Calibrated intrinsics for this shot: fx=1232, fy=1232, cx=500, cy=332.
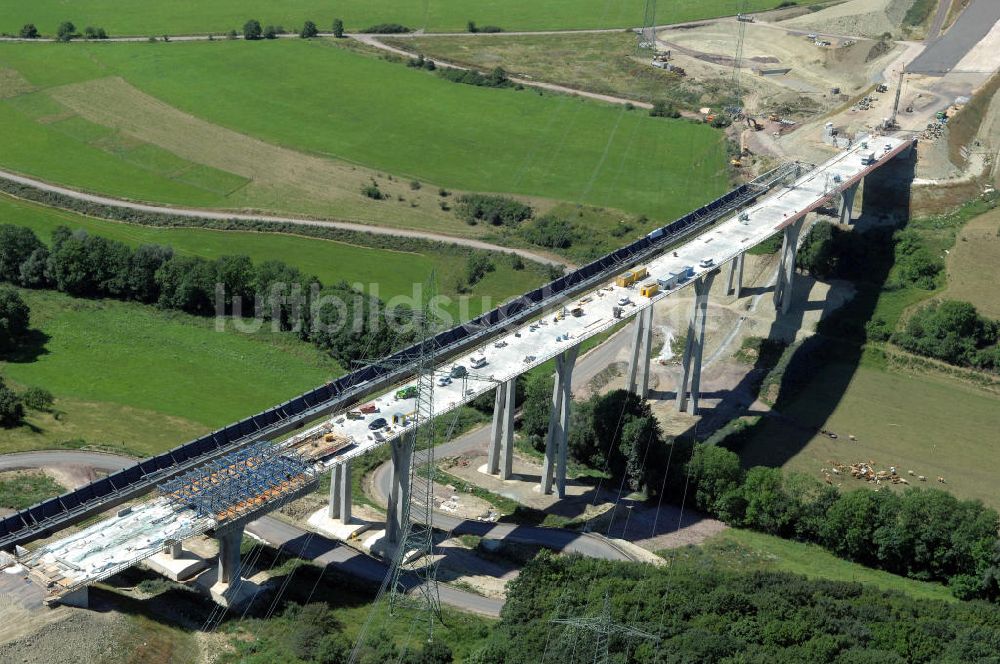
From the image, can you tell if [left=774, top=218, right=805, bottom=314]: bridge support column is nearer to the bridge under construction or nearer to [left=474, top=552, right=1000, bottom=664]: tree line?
the bridge under construction

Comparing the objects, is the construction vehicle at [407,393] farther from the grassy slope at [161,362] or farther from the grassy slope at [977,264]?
the grassy slope at [977,264]

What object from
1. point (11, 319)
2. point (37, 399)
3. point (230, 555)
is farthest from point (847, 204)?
point (230, 555)

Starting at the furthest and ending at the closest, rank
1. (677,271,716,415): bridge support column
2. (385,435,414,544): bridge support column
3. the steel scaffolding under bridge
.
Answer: (677,271,716,415): bridge support column
(385,435,414,544): bridge support column
the steel scaffolding under bridge

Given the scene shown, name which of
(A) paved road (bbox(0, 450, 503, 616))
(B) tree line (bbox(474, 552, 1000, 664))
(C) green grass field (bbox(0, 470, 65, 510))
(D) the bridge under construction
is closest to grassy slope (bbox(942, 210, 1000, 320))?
(D) the bridge under construction

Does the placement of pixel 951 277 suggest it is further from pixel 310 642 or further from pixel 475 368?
pixel 310 642

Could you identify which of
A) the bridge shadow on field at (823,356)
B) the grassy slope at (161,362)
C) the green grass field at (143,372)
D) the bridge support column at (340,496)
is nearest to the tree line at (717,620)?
the bridge support column at (340,496)

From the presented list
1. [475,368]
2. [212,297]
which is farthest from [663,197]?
[475,368]
